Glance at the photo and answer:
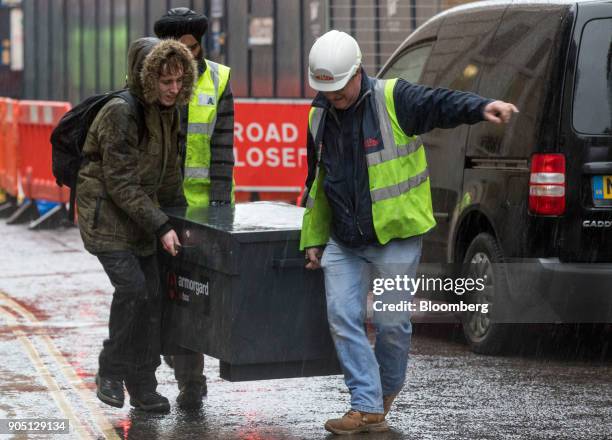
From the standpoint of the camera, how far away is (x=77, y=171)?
708cm

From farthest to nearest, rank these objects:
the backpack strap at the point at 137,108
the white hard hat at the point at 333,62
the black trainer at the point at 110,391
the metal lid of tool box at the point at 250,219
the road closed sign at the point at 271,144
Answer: the road closed sign at the point at 271,144 < the black trainer at the point at 110,391 < the backpack strap at the point at 137,108 < the metal lid of tool box at the point at 250,219 < the white hard hat at the point at 333,62

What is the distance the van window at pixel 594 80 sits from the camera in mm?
8055

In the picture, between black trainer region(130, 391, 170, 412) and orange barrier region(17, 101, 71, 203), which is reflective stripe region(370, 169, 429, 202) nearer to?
black trainer region(130, 391, 170, 412)

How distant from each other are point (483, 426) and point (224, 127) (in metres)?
2.06

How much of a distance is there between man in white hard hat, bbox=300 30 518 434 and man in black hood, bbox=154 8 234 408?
1028 millimetres

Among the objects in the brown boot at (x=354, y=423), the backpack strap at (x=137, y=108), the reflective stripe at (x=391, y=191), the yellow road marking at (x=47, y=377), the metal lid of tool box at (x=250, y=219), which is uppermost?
the backpack strap at (x=137, y=108)

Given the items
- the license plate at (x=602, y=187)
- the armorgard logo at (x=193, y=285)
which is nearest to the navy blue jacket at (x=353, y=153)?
the armorgard logo at (x=193, y=285)

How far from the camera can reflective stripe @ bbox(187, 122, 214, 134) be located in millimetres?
7676

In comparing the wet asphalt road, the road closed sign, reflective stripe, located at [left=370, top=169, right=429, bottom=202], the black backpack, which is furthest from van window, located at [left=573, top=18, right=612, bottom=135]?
the road closed sign

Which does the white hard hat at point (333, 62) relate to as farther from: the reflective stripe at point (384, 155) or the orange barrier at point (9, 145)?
the orange barrier at point (9, 145)

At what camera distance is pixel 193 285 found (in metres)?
6.98

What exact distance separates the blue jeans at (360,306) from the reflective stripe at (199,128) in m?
1.28

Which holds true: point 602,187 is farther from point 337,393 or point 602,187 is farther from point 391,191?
point 391,191

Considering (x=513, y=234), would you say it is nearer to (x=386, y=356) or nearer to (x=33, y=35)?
(x=386, y=356)
